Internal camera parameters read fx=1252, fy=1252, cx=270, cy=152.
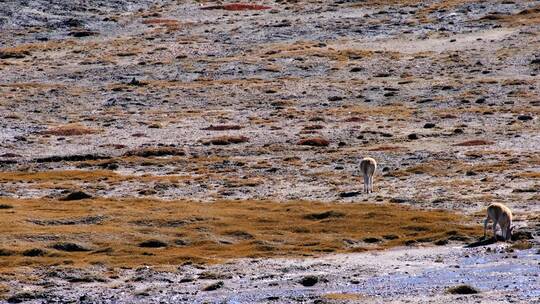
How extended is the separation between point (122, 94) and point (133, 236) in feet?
158

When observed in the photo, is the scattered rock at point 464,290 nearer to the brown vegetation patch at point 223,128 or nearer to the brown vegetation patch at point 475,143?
the brown vegetation patch at point 475,143

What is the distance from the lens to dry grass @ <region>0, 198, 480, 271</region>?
1583 inches

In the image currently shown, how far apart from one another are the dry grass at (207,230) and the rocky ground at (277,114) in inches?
28.3

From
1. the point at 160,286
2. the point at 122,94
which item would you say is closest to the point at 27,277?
the point at 160,286

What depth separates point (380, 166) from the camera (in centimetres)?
5950

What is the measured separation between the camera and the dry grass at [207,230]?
4022 cm

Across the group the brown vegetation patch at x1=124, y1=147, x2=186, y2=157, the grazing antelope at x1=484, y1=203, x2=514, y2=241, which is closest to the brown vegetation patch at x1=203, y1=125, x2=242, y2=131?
the brown vegetation patch at x1=124, y1=147, x2=186, y2=157

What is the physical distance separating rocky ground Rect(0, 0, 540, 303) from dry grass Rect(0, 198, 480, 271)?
0.72 m

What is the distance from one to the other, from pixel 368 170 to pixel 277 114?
30.4m

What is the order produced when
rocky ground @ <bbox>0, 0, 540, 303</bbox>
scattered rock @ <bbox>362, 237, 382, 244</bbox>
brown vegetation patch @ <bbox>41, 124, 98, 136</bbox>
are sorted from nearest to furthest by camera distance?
rocky ground @ <bbox>0, 0, 540, 303</bbox> < scattered rock @ <bbox>362, 237, 382, 244</bbox> < brown vegetation patch @ <bbox>41, 124, 98, 136</bbox>

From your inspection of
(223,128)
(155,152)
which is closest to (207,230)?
(155,152)

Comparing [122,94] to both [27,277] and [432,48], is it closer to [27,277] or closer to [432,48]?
[432,48]

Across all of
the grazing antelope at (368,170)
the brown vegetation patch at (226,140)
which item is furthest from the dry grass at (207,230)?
the brown vegetation patch at (226,140)

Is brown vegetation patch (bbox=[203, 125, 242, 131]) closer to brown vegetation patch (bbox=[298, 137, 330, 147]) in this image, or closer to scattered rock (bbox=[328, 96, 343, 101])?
brown vegetation patch (bbox=[298, 137, 330, 147])
